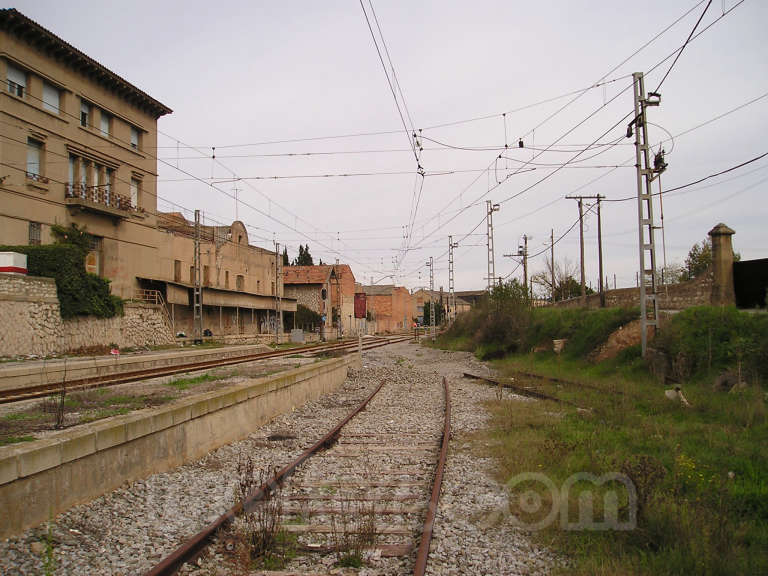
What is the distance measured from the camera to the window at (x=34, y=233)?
93.7ft

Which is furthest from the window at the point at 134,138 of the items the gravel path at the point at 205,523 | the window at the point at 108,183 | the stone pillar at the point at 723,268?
the stone pillar at the point at 723,268

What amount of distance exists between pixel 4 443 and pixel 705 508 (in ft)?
22.7

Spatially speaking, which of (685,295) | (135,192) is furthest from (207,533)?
(135,192)

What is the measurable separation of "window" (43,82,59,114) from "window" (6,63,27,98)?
1.33 meters

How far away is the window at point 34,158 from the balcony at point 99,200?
1793 mm

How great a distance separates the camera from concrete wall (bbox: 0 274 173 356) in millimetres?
22438

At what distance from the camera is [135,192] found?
123 ft

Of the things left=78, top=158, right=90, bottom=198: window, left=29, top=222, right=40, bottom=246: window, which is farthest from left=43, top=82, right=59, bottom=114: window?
left=29, top=222, right=40, bottom=246: window

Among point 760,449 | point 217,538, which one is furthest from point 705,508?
point 217,538

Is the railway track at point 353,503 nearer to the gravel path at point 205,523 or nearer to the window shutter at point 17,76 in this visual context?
the gravel path at point 205,523

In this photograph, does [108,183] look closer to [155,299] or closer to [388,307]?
[155,299]

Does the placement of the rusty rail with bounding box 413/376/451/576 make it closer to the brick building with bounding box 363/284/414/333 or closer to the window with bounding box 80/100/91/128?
the window with bounding box 80/100/91/128

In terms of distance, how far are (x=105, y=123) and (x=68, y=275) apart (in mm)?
12466

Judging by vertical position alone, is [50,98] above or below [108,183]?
above
